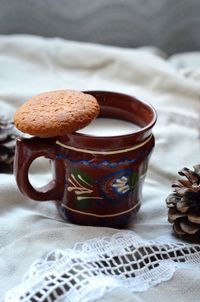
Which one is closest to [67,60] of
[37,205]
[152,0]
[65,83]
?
[65,83]

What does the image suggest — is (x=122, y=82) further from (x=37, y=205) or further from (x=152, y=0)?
(x=37, y=205)

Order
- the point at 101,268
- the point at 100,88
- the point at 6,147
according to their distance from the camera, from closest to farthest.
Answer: the point at 101,268, the point at 6,147, the point at 100,88

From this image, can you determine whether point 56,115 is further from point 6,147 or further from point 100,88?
point 100,88

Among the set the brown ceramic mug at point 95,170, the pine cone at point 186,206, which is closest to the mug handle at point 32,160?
the brown ceramic mug at point 95,170

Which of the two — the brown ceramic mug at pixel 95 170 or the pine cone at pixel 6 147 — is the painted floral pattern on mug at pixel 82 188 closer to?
the brown ceramic mug at pixel 95 170

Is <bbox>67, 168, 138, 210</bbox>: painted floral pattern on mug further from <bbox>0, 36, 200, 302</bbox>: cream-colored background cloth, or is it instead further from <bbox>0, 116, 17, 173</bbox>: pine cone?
<bbox>0, 116, 17, 173</bbox>: pine cone

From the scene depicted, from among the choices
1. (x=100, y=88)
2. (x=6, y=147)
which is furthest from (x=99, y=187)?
(x=100, y=88)

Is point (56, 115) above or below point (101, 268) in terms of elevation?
above
